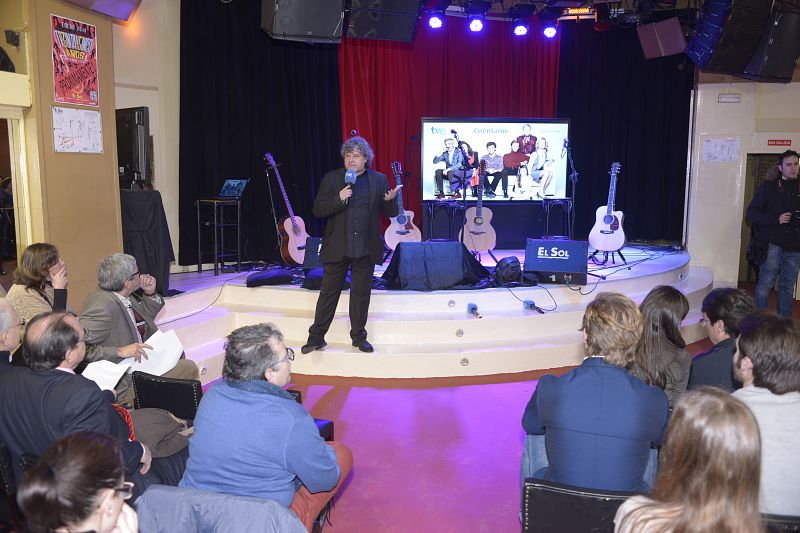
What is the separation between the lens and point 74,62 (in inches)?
204

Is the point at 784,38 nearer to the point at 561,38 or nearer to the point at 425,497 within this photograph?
the point at 561,38

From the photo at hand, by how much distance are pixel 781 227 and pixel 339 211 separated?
394cm

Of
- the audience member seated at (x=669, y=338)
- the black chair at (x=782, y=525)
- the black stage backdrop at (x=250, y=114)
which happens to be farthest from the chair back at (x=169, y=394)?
the black stage backdrop at (x=250, y=114)

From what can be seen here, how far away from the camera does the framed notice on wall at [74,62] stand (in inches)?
198

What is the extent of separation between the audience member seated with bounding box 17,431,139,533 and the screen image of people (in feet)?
24.2

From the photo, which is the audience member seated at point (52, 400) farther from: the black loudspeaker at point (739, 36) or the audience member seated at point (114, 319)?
the black loudspeaker at point (739, 36)

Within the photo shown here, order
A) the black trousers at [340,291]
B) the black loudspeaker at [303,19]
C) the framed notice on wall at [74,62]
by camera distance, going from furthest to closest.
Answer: the black loudspeaker at [303,19] → the black trousers at [340,291] → the framed notice on wall at [74,62]

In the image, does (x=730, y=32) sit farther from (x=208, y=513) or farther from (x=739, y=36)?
(x=208, y=513)

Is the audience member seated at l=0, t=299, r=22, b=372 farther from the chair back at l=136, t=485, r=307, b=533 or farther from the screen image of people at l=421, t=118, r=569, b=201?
the screen image of people at l=421, t=118, r=569, b=201

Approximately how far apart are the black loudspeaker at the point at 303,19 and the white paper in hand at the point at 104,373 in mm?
4083

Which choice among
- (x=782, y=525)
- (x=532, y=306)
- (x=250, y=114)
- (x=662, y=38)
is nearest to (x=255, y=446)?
(x=782, y=525)

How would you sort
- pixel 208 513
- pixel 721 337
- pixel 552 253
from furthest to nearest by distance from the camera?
pixel 552 253
pixel 721 337
pixel 208 513

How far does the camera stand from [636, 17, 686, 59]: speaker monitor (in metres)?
8.42

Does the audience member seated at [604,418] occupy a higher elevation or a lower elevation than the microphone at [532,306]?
higher
